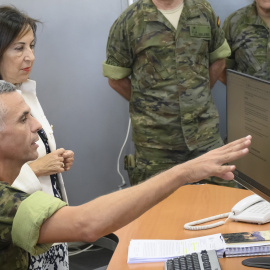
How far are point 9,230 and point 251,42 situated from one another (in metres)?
2.41

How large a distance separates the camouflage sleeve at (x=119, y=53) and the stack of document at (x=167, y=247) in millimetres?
1570

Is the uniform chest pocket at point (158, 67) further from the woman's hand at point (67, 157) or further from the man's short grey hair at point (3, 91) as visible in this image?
the man's short grey hair at point (3, 91)

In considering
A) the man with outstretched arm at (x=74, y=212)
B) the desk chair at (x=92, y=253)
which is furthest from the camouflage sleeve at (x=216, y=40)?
the man with outstretched arm at (x=74, y=212)

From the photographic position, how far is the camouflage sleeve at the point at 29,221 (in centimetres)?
163

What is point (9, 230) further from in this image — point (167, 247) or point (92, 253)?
point (92, 253)

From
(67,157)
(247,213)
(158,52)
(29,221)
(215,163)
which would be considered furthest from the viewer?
(158,52)

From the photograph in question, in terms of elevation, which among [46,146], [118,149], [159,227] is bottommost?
[118,149]

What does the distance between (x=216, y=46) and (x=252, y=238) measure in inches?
68.8

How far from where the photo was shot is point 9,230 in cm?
166

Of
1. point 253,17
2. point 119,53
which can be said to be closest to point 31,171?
point 119,53

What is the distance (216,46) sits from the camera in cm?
360

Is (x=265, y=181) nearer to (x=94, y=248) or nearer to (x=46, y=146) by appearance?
(x=46, y=146)

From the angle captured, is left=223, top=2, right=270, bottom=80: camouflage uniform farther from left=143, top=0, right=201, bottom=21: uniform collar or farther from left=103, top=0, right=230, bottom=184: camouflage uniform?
left=143, top=0, right=201, bottom=21: uniform collar

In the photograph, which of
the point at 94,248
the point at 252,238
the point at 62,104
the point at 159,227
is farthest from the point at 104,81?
the point at 252,238
